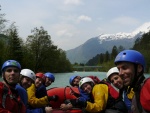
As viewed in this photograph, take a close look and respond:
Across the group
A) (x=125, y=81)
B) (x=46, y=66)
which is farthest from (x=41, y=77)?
(x=46, y=66)

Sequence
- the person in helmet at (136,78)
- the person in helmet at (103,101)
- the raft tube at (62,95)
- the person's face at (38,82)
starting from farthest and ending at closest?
the raft tube at (62,95) → the person's face at (38,82) → the person in helmet at (103,101) → the person in helmet at (136,78)

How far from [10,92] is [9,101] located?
114 mm

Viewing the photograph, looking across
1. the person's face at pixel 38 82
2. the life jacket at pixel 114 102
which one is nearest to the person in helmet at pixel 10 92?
the life jacket at pixel 114 102

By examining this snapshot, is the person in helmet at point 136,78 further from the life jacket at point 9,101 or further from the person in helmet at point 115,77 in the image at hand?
the person in helmet at point 115,77

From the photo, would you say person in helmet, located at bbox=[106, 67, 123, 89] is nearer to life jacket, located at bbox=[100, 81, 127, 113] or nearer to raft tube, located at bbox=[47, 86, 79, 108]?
life jacket, located at bbox=[100, 81, 127, 113]

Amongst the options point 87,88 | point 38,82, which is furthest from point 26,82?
point 87,88

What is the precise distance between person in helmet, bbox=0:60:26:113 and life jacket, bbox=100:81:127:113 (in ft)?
4.73

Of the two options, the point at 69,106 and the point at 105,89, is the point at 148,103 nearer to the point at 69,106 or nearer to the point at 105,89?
the point at 105,89

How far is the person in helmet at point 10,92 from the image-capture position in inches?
123

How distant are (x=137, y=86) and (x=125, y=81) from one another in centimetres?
28

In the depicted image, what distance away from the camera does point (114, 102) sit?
14.5 feet

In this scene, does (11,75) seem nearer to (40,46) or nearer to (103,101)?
(103,101)

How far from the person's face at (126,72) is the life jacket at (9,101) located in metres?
1.34

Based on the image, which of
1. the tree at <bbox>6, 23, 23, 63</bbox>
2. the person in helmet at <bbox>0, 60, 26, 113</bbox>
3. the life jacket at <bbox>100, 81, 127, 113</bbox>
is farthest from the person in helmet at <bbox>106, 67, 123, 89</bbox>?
the tree at <bbox>6, 23, 23, 63</bbox>
